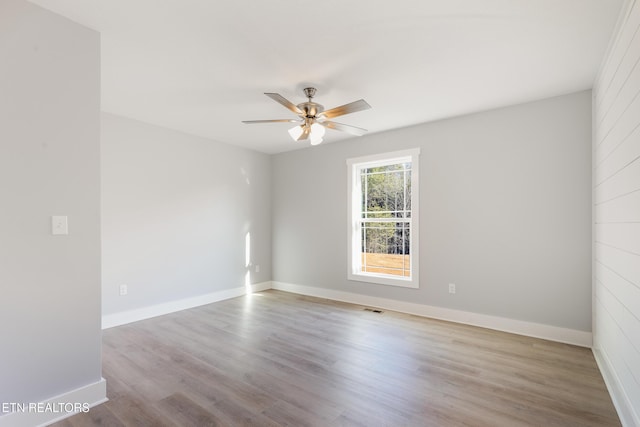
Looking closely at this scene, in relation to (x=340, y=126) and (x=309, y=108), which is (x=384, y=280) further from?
(x=309, y=108)

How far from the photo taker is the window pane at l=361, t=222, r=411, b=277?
4488 millimetres

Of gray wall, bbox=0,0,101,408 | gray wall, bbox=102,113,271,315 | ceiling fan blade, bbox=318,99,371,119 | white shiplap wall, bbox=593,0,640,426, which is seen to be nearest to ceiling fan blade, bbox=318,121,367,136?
ceiling fan blade, bbox=318,99,371,119

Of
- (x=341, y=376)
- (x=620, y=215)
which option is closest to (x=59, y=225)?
(x=341, y=376)

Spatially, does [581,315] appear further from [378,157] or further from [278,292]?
[278,292]

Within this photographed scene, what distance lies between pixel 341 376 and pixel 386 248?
245cm

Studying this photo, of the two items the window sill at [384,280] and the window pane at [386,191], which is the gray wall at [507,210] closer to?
the window sill at [384,280]

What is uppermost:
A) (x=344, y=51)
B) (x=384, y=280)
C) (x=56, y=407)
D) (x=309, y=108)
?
(x=344, y=51)

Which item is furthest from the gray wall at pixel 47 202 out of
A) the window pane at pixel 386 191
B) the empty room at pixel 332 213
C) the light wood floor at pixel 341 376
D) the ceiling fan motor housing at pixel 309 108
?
the window pane at pixel 386 191

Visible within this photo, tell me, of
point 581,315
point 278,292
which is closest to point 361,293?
point 278,292

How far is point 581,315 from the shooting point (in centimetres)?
315

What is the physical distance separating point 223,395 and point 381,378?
1203 millimetres

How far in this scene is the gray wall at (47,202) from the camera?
180 cm

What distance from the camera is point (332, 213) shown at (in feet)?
16.8

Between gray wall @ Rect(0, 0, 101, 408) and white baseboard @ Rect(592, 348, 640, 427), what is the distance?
3342 mm
